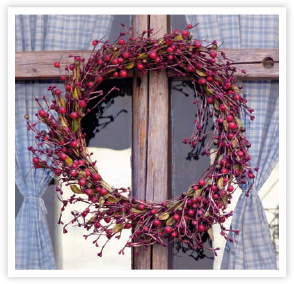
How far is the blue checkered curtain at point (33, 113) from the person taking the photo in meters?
2.56

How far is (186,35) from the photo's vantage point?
2350 mm

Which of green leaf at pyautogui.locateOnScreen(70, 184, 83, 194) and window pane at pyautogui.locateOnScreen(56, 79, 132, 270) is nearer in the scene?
green leaf at pyautogui.locateOnScreen(70, 184, 83, 194)

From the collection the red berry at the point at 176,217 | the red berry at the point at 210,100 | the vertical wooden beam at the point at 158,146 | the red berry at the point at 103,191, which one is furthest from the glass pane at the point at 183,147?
the red berry at the point at 103,191

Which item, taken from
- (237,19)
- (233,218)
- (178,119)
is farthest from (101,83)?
(233,218)

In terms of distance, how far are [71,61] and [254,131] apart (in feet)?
3.29

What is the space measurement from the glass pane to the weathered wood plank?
0.46ft

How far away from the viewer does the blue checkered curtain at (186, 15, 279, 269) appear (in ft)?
8.30

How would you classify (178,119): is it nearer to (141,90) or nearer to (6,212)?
(141,90)

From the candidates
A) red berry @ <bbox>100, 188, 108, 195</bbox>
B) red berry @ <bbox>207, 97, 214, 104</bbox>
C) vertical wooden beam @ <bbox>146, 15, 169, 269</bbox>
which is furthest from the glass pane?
red berry @ <bbox>100, 188, 108, 195</bbox>

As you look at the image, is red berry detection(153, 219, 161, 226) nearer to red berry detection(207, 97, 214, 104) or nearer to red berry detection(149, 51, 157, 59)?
red berry detection(207, 97, 214, 104)

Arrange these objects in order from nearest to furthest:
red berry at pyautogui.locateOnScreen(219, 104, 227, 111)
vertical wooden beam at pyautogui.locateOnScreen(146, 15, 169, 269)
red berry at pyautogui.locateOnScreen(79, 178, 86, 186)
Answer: red berry at pyautogui.locateOnScreen(79, 178, 86, 186) → red berry at pyautogui.locateOnScreen(219, 104, 227, 111) → vertical wooden beam at pyautogui.locateOnScreen(146, 15, 169, 269)

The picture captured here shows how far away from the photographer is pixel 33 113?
2623 mm

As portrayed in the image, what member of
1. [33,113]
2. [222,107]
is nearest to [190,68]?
[222,107]
